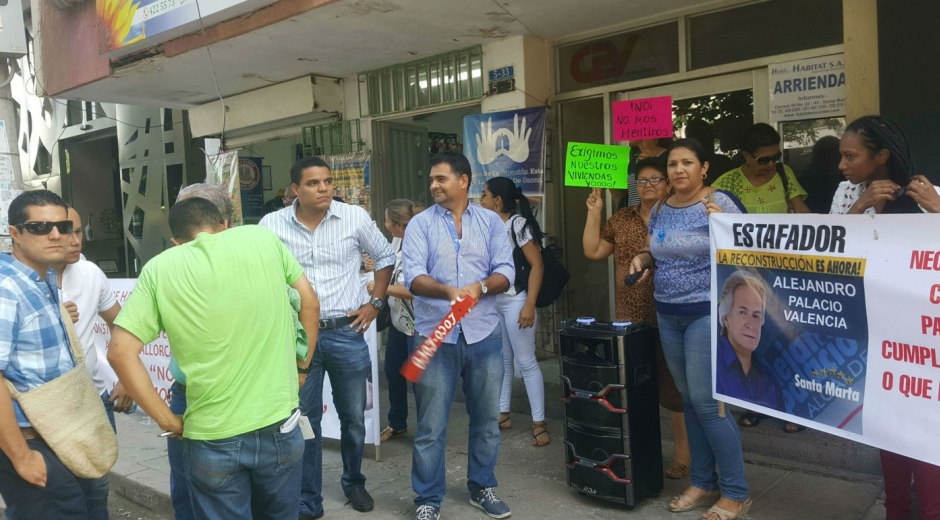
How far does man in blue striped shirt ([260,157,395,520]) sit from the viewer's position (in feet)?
13.4

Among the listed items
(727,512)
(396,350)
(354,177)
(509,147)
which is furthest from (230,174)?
(727,512)

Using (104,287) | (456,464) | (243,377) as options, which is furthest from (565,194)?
(243,377)

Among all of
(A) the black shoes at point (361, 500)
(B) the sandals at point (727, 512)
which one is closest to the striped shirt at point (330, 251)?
(A) the black shoes at point (361, 500)

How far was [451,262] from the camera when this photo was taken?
13.3 feet

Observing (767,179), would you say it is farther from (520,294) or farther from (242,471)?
(242,471)

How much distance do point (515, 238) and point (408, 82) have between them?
346cm

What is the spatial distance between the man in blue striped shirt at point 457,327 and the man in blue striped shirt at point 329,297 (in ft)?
1.25

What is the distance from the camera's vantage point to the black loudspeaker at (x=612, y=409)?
4.00m

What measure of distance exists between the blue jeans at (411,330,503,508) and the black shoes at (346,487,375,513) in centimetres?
47

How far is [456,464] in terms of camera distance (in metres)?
5.18

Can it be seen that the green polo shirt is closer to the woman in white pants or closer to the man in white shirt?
the man in white shirt

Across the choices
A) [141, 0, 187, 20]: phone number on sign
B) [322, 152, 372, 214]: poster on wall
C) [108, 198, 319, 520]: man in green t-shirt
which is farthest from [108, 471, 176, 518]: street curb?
[141, 0, 187, 20]: phone number on sign

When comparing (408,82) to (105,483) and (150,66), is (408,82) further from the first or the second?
(105,483)

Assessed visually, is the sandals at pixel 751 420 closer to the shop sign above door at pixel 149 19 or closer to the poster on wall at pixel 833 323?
the poster on wall at pixel 833 323
